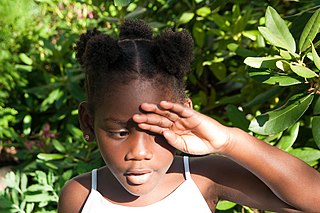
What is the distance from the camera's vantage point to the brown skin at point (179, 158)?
1532 mm

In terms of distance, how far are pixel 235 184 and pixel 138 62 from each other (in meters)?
0.42

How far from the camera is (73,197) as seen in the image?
73.8 inches

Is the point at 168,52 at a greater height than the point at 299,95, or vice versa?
the point at 168,52

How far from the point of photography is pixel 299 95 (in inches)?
81.0

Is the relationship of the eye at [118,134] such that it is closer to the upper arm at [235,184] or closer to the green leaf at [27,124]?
the upper arm at [235,184]

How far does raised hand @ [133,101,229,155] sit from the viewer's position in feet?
4.92

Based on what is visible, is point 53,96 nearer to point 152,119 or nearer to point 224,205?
point 224,205

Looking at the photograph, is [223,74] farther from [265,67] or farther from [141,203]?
[141,203]

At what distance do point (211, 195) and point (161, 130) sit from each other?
1.22 feet

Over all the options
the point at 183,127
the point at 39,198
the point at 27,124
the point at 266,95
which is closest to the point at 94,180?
the point at 183,127

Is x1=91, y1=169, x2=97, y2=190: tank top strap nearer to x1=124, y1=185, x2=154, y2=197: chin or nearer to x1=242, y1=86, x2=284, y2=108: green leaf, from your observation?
x1=124, y1=185, x2=154, y2=197: chin

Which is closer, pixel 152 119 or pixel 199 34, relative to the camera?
pixel 152 119

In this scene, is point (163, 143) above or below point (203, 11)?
below

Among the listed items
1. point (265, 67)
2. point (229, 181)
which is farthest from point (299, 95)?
point (229, 181)
